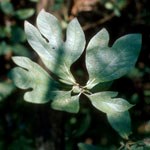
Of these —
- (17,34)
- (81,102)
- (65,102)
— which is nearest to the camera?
(65,102)

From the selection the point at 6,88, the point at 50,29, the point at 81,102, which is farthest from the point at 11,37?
the point at 50,29

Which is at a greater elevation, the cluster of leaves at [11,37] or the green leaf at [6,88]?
the cluster of leaves at [11,37]

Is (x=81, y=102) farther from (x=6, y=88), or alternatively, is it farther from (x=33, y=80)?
(x=33, y=80)

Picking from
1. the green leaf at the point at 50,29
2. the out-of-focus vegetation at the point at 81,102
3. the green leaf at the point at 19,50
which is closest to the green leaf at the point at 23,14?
the out-of-focus vegetation at the point at 81,102

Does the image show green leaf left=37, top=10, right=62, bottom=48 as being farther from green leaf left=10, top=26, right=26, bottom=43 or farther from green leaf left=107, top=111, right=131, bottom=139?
green leaf left=10, top=26, right=26, bottom=43

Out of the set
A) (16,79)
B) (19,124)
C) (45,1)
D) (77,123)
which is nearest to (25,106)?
(19,124)

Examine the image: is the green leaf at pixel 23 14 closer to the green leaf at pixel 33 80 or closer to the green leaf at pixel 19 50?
the green leaf at pixel 19 50
